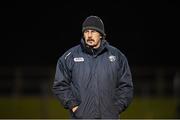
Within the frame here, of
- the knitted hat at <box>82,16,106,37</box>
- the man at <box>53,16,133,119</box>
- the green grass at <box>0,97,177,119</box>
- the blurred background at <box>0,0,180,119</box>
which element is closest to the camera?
the man at <box>53,16,133,119</box>

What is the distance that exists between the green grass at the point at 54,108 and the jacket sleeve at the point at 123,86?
5901mm

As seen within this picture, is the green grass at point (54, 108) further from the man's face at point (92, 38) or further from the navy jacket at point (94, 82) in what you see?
the man's face at point (92, 38)

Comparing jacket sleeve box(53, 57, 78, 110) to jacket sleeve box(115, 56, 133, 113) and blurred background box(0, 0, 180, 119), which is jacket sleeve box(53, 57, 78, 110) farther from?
blurred background box(0, 0, 180, 119)

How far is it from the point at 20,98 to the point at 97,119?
7.53 m

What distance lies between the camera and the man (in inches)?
235

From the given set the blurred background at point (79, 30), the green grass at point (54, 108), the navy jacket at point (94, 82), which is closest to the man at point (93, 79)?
the navy jacket at point (94, 82)

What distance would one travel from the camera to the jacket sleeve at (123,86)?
6.10m

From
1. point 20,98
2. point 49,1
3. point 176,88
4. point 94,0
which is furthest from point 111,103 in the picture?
point 49,1

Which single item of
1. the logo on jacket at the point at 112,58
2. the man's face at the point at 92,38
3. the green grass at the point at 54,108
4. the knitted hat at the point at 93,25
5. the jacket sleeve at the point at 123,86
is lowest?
the green grass at the point at 54,108

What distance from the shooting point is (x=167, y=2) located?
850 inches

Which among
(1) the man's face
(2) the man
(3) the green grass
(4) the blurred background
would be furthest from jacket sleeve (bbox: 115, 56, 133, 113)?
(4) the blurred background

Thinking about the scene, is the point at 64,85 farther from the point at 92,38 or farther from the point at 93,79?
the point at 92,38

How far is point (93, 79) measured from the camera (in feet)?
19.6

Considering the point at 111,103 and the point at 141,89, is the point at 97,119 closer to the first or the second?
the point at 111,103
